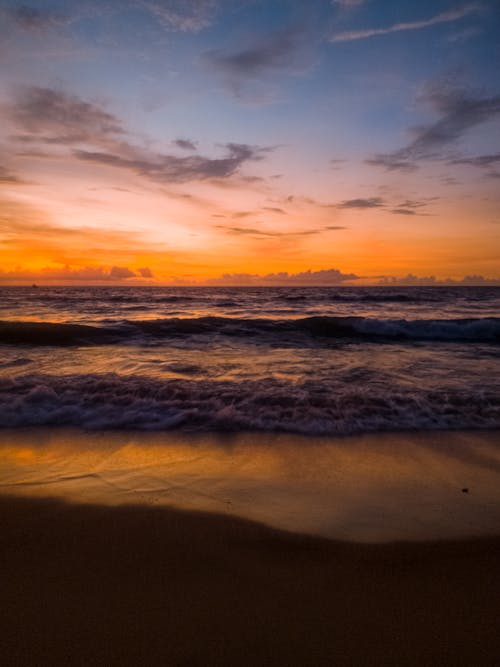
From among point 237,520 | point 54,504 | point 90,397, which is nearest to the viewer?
point 237,520

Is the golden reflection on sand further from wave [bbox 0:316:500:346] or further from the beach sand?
wave [bbox 0:316:500:346]

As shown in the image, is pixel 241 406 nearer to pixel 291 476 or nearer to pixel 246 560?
pixel 291 476

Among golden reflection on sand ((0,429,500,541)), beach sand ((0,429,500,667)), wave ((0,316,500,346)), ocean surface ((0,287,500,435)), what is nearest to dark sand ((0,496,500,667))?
beach sand ((0,429,500,667))

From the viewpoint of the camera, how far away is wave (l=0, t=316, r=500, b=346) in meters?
12.7

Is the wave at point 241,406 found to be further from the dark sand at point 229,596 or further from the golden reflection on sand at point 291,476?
the dark sand at point 229,596

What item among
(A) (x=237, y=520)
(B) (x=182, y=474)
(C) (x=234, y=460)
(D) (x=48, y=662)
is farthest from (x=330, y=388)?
(D) (x=48, y=662)

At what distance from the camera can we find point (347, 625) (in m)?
1.76

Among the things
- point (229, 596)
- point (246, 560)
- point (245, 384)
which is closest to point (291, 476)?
point (246, 560)

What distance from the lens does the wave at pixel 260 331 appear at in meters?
12.7

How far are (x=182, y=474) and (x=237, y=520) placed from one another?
2.79ft

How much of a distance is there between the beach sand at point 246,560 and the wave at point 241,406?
0.81 meters

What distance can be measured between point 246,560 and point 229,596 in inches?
12.1

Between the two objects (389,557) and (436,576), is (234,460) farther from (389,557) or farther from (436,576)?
(436,576)

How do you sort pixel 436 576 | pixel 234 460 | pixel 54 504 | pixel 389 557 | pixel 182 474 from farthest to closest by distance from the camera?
1. pixel 234 460
2. pixel 182 474
3. pixel 54 504
4. pixel 389 557
5. pixel 436 576
